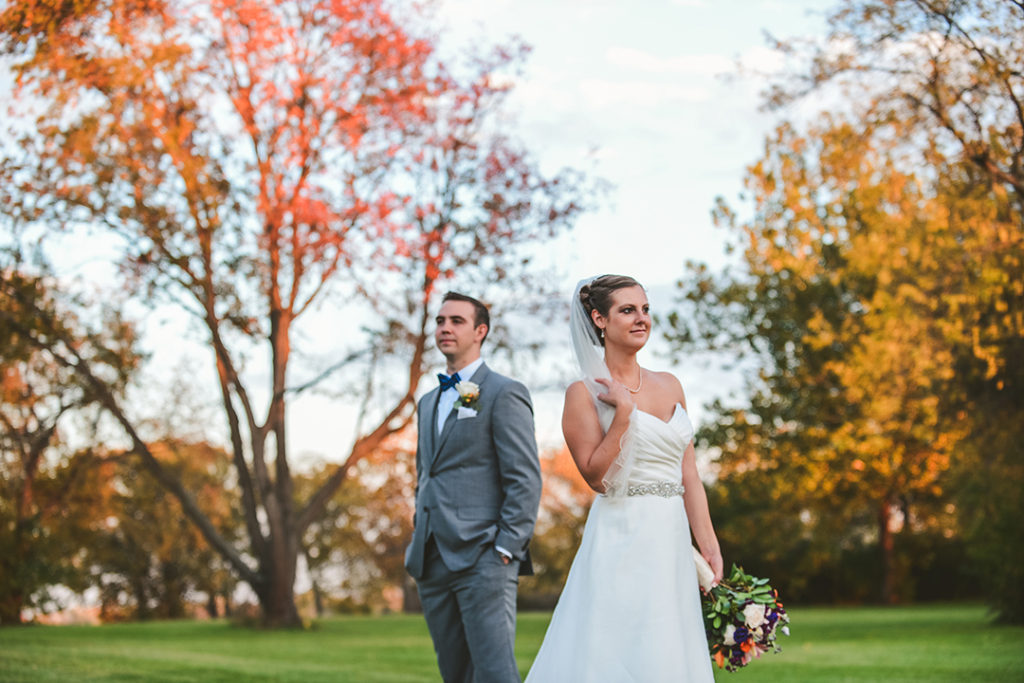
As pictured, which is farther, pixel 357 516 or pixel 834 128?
pixel 357 516

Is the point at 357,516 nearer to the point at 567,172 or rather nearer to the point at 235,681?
the point at 567,172

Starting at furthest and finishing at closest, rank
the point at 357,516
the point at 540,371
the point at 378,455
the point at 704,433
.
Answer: the point at 357,516 → the point at 704,433 → the point at 378,455 → the point at 540,371

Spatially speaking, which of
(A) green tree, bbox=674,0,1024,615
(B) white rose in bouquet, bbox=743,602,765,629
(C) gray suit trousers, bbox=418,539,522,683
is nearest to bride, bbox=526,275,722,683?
(B) white rose in bouquet, bbox=743,602,765,629

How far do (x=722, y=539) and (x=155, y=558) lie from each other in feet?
66.8

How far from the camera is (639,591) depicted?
4.19m

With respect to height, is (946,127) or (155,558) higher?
(946,127)

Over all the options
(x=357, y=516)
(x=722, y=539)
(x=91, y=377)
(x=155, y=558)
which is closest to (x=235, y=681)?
(x=91, y=377)

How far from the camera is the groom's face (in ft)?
17.5

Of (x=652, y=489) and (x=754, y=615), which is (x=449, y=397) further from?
(x=754, y=615)

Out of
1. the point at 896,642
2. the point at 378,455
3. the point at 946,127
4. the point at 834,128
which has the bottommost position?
the point at 896,642

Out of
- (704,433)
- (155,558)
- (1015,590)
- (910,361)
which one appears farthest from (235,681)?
(155,558)

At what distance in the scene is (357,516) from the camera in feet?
144

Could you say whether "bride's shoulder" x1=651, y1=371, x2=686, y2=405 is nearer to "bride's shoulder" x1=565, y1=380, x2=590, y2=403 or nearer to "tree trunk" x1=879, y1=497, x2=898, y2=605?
"bride's shoulder" x1=565, y1=380, x2=590, y2=403

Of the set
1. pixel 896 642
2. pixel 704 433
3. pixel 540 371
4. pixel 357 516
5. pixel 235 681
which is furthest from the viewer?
pixel 357 516
